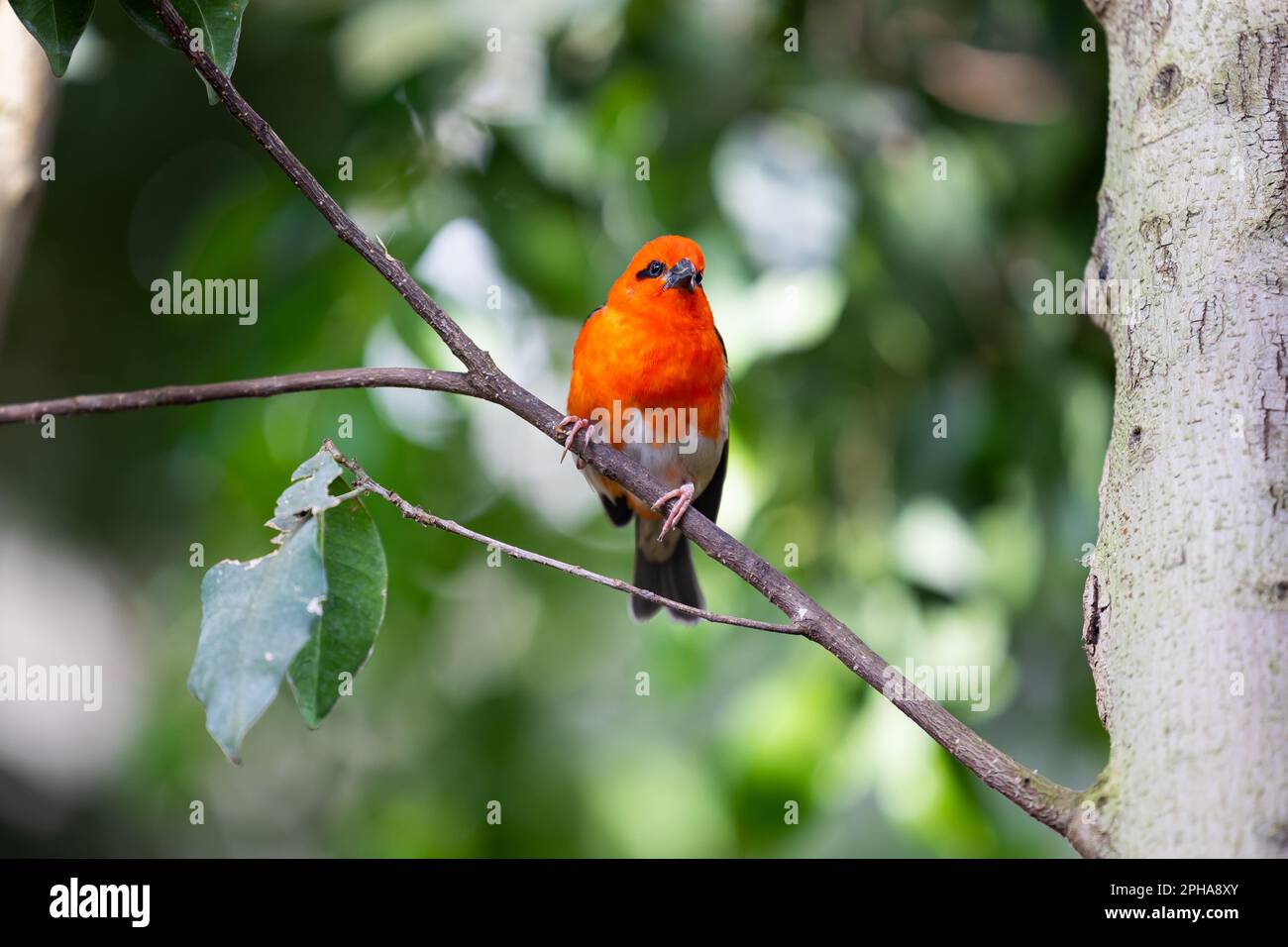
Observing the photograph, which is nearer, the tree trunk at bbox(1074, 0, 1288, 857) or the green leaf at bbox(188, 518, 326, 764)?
the tree trunk at bbox(1074, 0, 1288, 857)

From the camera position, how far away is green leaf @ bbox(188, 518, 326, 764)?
1.46 metres

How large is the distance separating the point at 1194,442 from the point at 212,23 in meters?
1.57

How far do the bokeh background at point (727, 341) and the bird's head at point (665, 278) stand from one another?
0.08 meters

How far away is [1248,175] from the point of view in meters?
1.63

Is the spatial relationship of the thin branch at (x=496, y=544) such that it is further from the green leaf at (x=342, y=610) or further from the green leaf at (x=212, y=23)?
the green leaf at (x=212, y=23)

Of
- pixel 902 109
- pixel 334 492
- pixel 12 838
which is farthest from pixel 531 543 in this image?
pixel 12 838

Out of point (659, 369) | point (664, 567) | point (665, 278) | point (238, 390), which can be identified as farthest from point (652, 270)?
point (238, 390)

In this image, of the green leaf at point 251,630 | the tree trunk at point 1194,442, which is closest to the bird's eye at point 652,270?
the tree trunk at point 1194,442

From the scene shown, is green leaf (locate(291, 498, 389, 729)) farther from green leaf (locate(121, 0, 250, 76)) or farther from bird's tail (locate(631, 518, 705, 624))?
bird's tail (locate(631, 518, 705, 624))

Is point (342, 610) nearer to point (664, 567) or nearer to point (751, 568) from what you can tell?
point (751, 568)

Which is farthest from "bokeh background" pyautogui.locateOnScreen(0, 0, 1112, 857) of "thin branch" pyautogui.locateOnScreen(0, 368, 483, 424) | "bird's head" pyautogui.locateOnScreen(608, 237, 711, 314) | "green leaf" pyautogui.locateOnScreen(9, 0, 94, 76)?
"thin branch" pyautogui.locateOnScreen(0, 368, 483, 424)

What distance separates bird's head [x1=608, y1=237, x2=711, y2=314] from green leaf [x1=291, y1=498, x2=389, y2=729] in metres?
2.17

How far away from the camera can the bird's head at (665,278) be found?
12.3 ft

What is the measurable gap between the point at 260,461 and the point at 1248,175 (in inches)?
108
